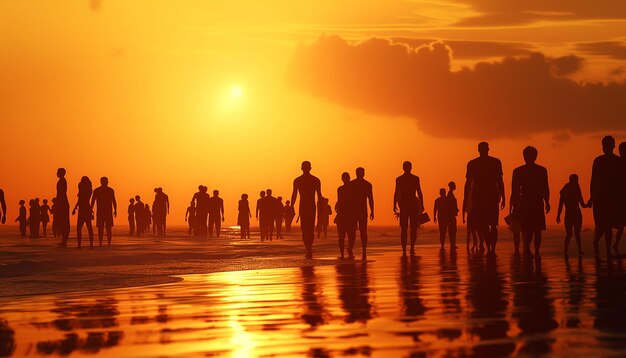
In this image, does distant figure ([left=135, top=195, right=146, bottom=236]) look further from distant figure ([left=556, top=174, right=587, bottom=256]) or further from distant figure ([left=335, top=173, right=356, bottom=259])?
distant figure ([left=556, top=174, right=587, bottom=256])

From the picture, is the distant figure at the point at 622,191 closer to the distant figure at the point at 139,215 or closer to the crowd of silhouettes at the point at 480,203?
the crowd of silhouettes at the point at 480,203

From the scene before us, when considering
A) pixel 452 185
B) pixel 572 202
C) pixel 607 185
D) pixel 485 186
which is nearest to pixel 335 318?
pixel 607 185

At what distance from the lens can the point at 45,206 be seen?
59.9m

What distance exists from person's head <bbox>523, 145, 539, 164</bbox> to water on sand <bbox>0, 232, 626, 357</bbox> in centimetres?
530

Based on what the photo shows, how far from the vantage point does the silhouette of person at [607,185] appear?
20.0 m

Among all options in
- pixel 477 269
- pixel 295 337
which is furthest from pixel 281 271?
pixel 295 337

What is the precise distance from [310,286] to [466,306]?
4477 millimetres

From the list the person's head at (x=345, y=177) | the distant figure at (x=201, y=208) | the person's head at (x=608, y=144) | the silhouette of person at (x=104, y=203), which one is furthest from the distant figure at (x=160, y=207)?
the person's head at (x=608, y=144)

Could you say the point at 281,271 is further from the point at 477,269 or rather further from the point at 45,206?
the point at 45,206

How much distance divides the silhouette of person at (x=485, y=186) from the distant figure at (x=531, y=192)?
777 mm

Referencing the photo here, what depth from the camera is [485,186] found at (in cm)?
2211

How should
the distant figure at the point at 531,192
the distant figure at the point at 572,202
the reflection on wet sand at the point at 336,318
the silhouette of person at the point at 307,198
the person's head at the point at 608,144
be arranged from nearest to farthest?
the reflection on wet sand at the point at 336,318 < the person's head at the point at 608,144 < the distant figure at the point at 531,192 < the distant figure at the point at 572,202 < the silhouette of person at the point at 307,198

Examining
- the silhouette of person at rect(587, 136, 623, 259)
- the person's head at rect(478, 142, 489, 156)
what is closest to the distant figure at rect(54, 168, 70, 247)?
the person's head at rect(478, 142, 489, 156)

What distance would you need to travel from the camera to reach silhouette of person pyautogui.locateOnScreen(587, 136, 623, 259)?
65.7ft
